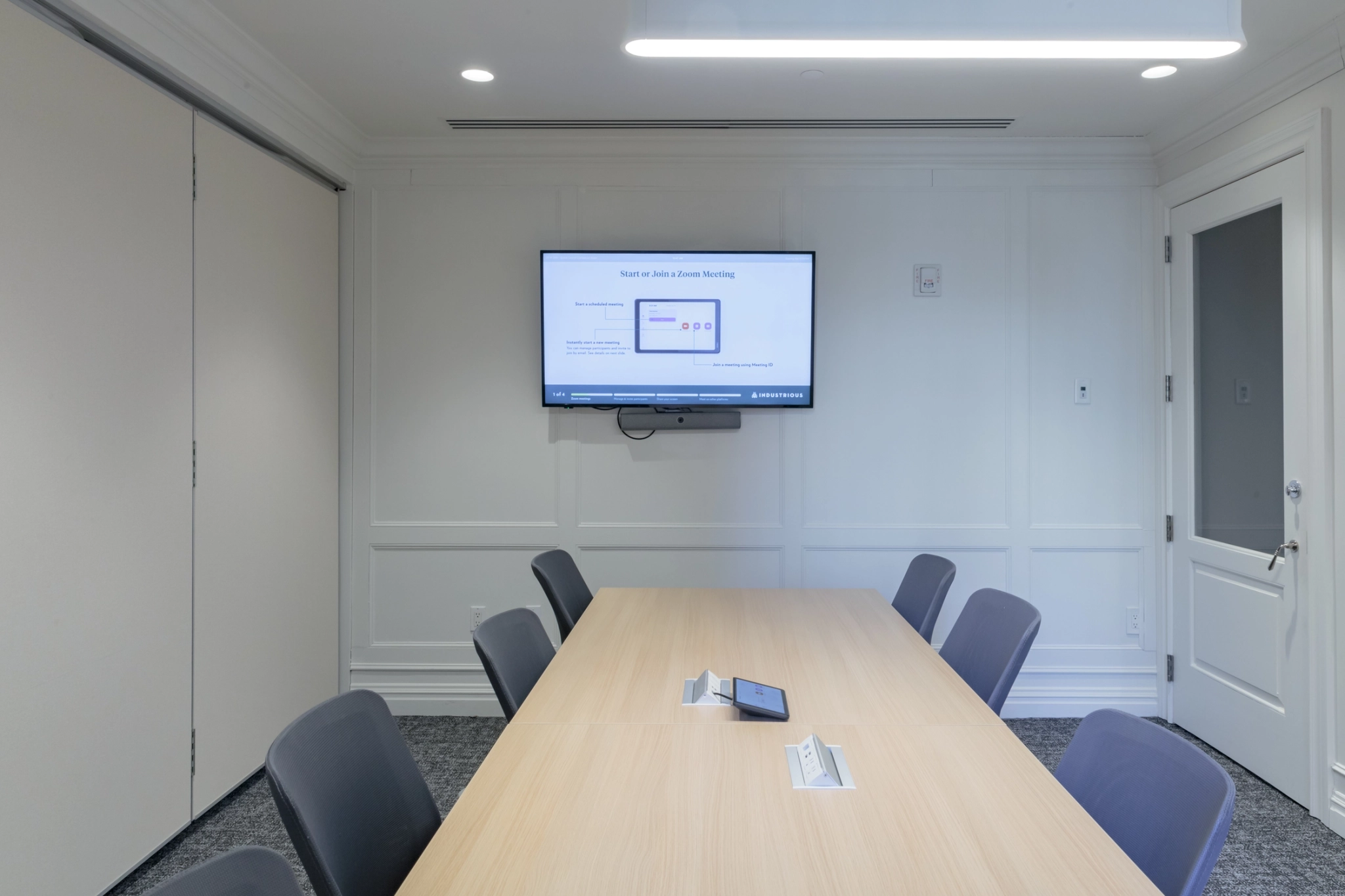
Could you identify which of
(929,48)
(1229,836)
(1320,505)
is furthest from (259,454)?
(1320,505)

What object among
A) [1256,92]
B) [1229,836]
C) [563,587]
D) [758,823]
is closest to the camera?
[758,823]

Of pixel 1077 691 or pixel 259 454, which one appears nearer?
pixel 259 454

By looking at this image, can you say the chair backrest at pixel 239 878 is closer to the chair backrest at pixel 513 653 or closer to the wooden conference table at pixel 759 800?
the wooden conference table at pixel 759 800

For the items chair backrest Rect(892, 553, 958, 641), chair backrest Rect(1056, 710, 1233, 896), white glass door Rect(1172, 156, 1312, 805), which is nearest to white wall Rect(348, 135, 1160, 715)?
white glass door Rect(1172, 156, 1312, 805)

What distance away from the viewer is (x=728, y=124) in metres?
3.74

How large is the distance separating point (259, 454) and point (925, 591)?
9.36 feet

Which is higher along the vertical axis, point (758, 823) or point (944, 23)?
point (944, 23)

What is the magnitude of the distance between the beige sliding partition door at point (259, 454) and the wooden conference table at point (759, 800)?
1614mm

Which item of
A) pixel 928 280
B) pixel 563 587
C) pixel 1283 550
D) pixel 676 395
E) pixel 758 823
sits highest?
pixel 928 280

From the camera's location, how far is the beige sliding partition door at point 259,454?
288 centimetres

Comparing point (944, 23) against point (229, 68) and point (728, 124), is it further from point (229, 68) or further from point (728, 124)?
point (229, 68)

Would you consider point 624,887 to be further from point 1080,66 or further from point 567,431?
point 1080,66

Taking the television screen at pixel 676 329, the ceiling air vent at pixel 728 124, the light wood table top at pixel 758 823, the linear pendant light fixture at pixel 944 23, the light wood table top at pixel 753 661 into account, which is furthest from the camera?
the television screen at pixel 676 329

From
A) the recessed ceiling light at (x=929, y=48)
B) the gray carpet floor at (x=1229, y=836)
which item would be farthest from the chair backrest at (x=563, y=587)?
the recessed ceiling light at (x=929, y=48)
